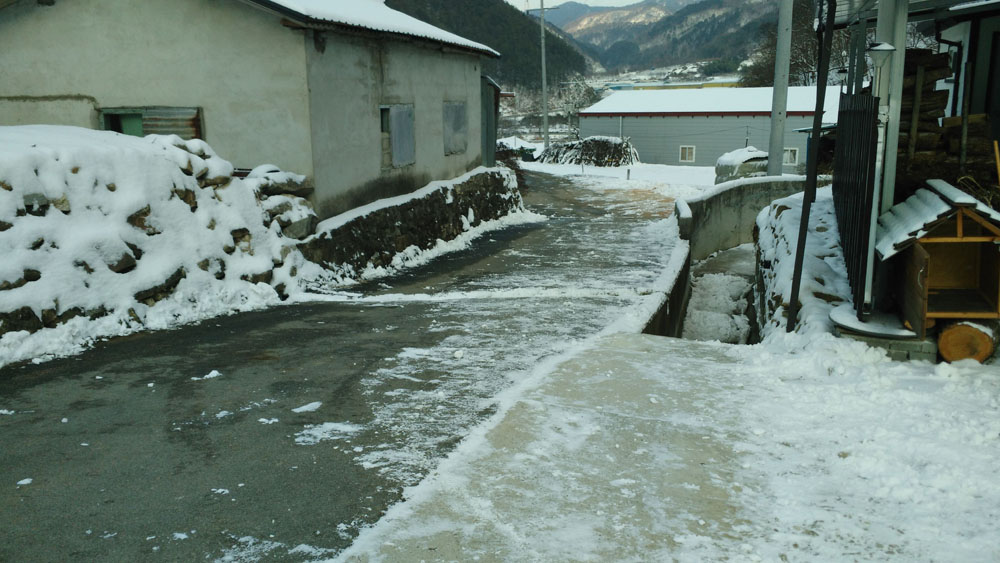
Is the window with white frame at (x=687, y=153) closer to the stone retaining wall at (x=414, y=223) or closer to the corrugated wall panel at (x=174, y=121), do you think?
the stone retaining wall at (x=414, y=223)

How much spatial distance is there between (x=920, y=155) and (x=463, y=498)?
6.35 metres

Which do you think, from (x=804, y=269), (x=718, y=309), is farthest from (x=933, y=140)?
(x=718, y=309)

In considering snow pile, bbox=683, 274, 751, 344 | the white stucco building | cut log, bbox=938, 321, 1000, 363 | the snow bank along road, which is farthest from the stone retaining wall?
Answer: cut log, bbox=938, 321, 1000, 363

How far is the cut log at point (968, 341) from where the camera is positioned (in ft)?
19.9

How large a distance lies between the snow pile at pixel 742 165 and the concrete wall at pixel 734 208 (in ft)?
21.4

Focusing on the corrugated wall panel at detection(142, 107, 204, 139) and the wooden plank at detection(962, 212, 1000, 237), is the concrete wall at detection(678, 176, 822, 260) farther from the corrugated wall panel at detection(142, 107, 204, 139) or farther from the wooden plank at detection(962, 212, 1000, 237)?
the wooden plank at detection(962, 212, 1000, 237)

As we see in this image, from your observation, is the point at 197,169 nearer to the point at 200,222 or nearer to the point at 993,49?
the point at 200,222

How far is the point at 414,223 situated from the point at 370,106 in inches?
87.4

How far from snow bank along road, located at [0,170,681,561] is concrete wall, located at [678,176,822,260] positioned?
813 centimetres

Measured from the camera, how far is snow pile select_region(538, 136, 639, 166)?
3984 cm

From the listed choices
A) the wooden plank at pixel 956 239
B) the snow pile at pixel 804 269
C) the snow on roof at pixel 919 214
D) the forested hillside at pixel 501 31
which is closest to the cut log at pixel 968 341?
the wooden plank at pixel 956 239

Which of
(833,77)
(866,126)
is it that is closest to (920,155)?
(866,126)

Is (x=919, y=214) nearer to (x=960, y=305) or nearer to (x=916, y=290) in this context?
(x=916, y=290)

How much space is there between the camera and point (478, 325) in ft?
26.4
